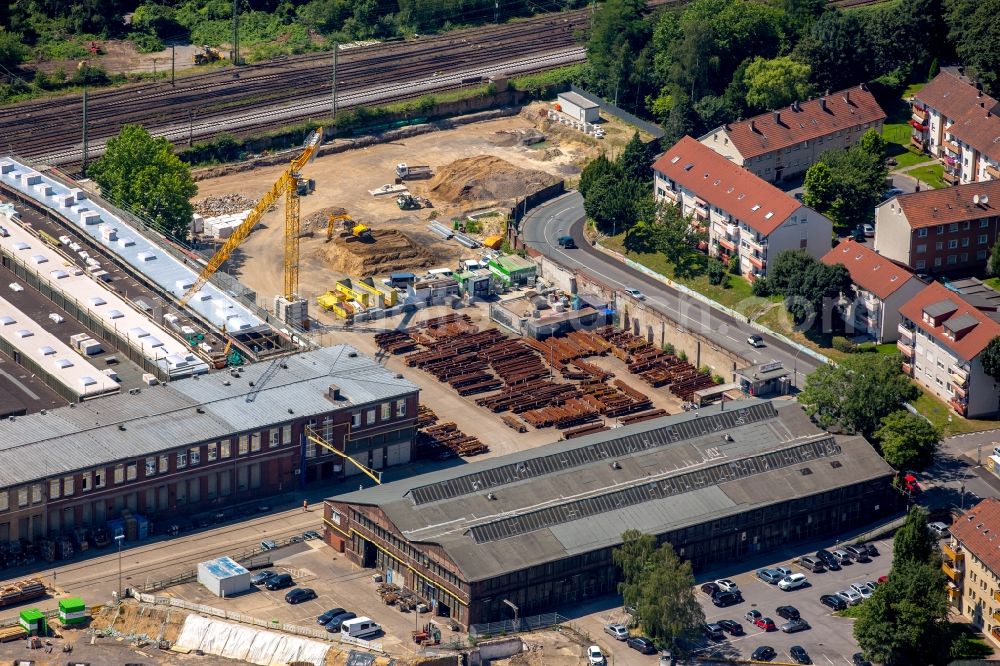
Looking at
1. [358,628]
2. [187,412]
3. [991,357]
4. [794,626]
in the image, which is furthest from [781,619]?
[187,412]

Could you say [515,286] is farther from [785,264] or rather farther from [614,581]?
[614,581]

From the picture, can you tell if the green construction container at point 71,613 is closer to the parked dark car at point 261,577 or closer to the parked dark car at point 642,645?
the parked dark car at point 261,577

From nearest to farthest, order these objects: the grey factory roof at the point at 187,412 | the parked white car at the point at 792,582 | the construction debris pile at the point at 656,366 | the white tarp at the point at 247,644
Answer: the white tarp at the point at 247,644
the parked white car at the point at 792,582
the grey factory roof at the point at 187,412
the construction debris pile at the point at 656,366

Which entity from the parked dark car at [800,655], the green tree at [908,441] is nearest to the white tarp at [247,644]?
the parked dark car at [800,655]

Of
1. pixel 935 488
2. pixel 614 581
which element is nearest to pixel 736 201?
pixel 935 488

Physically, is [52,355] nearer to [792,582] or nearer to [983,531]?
[792,582]
